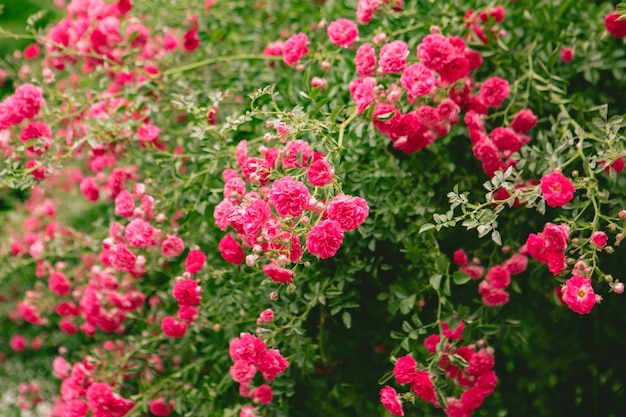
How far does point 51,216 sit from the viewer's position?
2.83 metres

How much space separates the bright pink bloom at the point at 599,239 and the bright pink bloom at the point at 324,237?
569 mm

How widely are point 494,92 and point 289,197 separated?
74cm

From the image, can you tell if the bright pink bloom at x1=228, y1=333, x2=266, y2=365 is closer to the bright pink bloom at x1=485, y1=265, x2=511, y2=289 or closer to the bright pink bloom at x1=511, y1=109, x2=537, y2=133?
the bright pink bloom at x1=485, y1=265, x2=511, y2=289

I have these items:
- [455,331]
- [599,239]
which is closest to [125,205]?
[455,331]

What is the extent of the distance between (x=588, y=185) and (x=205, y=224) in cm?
114

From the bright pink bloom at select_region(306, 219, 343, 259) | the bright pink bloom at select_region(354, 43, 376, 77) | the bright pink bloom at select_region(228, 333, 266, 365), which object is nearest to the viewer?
the bright pink bloom at select_region(306, 219, 343, 259)

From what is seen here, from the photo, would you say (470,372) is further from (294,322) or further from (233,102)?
(233,102)

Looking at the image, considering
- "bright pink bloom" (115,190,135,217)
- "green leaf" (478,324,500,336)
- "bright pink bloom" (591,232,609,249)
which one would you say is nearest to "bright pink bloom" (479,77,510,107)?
"bright pink bloom" (591,232,609,249)

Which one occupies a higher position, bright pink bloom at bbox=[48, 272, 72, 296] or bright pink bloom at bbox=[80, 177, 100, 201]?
bright pink bloom at bbox=[80, 177, 100, 201]

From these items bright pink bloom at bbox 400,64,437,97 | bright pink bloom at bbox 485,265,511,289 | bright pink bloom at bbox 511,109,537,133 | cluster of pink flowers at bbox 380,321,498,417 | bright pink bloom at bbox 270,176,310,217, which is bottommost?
cluster of pink flowers at bbox 380,321,498,417

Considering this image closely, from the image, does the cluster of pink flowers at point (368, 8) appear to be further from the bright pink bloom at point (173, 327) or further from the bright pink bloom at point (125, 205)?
the bright pink bloom at point (173, 327)

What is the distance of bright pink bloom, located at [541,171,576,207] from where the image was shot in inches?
56.9

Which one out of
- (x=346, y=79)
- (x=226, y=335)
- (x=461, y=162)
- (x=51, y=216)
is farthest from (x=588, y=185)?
(x=51, y=216)

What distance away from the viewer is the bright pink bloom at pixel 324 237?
4.45 ft
